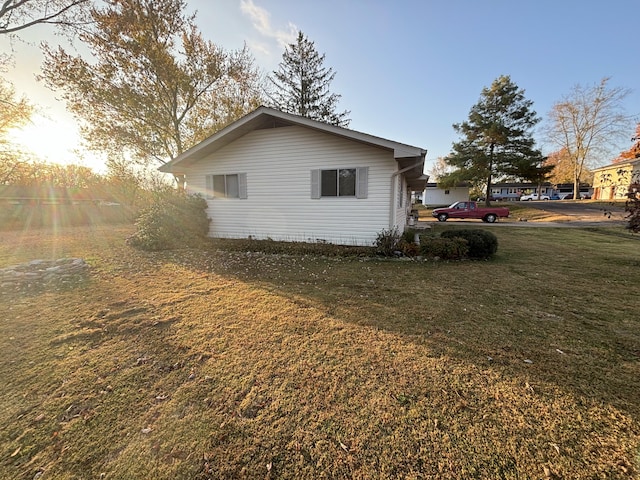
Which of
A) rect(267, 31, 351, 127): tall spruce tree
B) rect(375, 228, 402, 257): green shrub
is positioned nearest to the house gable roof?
rect(375, 228, 402, 257): green shrub

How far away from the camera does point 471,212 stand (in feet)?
67.4

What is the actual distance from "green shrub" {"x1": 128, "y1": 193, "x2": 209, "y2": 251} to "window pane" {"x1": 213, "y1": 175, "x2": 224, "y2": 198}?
2.08 feet

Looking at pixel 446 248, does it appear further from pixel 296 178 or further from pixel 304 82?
pixel 304 82

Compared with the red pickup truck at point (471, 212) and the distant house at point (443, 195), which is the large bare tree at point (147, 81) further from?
the distant house at point (443, 195)

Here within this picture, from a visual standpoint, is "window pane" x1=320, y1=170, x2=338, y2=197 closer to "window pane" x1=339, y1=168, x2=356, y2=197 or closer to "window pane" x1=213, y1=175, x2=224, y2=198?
"window pane" x1=339, y1=168, x2=356, y2=197

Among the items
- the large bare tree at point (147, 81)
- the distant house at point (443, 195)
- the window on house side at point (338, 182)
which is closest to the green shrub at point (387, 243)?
the window on house side at point (338, 182)

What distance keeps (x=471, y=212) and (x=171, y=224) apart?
21.2m

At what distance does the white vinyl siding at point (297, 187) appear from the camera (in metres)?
7.98

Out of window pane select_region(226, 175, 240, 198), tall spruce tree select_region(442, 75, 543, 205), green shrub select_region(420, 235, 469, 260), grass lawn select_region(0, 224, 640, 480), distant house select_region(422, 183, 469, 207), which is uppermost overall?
tall spruce tree select_region(442, 75, 543, 205)

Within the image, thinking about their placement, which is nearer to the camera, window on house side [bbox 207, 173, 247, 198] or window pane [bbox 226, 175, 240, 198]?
window on house side [bbox 207, 173, 247, 198]

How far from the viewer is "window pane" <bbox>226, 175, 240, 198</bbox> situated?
9719mm

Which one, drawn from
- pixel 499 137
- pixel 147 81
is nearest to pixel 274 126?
pixel 147 81

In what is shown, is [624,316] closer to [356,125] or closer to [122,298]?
[122,298]

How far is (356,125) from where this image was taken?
20.2 m
